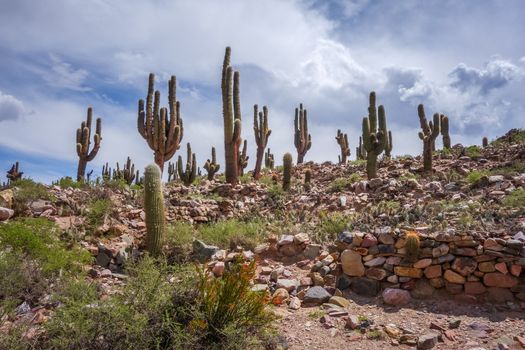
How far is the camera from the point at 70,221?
26.4ft

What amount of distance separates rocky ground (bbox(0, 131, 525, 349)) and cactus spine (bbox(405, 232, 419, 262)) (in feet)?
0.32

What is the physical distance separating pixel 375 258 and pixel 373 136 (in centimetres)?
715

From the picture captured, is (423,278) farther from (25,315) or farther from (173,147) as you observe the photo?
(173,147)

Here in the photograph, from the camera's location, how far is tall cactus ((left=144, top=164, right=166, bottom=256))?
7.83 metres

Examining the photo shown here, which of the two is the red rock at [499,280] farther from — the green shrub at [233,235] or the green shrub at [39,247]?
the green shrub at [39,247]

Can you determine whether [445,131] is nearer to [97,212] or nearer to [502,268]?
[502,268]

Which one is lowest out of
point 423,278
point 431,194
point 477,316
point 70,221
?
point 477,316

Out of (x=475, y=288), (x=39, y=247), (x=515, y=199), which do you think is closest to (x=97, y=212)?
(x=39, y=247)

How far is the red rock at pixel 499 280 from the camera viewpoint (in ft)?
18.5

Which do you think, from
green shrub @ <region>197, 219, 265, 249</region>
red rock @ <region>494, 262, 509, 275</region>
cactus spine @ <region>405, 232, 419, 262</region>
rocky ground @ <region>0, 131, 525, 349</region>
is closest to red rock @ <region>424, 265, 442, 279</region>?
rocky ground @ <region>0, 131, 525, 349</region>

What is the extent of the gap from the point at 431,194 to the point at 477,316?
177 inches

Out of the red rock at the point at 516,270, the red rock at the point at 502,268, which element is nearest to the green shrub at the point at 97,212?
the red rock at the point at 502,268

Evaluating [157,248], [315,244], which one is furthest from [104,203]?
[315,244]

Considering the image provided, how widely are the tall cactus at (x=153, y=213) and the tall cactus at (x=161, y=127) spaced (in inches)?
214
